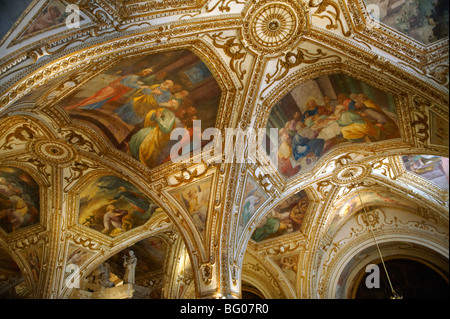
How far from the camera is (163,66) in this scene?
8.98m

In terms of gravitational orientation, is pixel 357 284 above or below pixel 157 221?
below

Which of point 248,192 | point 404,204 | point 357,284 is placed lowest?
point 357,284

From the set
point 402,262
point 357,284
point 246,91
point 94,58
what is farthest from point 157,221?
point 402,262

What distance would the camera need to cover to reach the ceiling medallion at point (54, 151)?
10461 mm

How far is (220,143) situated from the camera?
10.8 m

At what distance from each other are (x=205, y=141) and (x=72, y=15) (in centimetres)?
500

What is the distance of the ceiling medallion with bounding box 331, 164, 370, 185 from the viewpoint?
40.5ft

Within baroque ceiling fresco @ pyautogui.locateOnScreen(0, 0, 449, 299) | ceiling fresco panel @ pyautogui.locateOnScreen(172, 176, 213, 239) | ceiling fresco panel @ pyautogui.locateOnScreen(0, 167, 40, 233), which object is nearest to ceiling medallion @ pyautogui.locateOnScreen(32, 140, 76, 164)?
baroque ceiling fresco @ pyautogui.locateOnScreen(0, 0, 449, 299)

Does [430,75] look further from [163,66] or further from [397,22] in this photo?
[163,66]

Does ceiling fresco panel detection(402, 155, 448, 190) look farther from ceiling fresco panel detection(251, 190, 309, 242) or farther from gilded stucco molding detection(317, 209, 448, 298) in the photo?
ceiling fresco panel detection(251, 190, 309, 242)

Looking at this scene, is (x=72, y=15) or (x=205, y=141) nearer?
(x=72, y=15)

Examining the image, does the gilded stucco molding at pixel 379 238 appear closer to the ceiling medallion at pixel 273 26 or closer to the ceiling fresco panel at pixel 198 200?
the ceiling fresco panel at pixel 198 200

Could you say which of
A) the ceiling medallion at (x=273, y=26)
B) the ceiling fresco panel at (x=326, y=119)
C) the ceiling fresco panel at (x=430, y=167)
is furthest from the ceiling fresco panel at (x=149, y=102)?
the ceiling fresco panel at (x=430, y=167)

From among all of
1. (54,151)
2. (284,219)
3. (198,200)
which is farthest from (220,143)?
(284,219)
